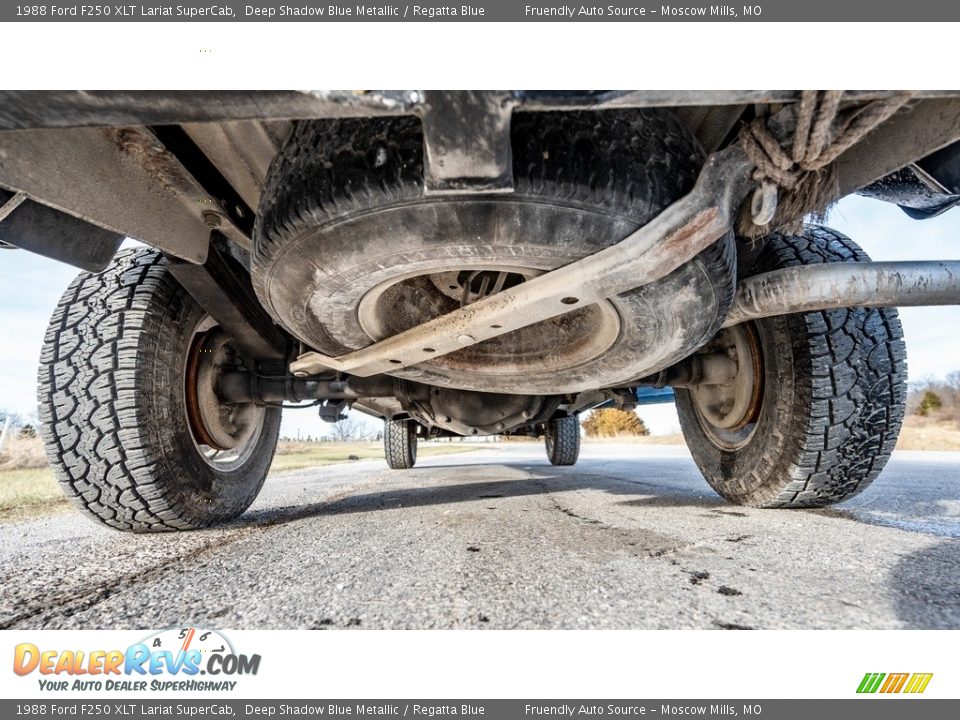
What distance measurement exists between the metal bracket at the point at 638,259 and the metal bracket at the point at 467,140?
24 cm

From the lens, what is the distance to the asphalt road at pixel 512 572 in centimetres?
72

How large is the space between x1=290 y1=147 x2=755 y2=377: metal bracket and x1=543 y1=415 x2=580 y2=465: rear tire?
4207mm

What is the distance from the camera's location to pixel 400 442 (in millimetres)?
5090

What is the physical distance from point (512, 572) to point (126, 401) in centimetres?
120

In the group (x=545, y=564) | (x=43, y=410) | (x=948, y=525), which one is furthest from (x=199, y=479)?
(x=948, y=525)

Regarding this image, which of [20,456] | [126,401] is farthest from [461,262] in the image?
[20,456]

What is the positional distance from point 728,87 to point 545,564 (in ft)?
2.86

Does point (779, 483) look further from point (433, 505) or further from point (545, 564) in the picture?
point (433, 505)

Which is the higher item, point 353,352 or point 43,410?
point 353,352

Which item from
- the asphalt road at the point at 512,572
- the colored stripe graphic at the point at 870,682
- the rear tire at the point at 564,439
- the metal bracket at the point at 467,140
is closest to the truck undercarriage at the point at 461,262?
the metal bracket at the point at 467,140

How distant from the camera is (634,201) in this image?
0.80 metres

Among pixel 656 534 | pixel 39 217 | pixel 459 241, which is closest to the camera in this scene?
pixel 459 241

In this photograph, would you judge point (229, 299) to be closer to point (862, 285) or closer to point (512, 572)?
point (512, 572)

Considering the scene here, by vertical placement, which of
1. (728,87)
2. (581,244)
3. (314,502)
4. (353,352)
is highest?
(728,87)
